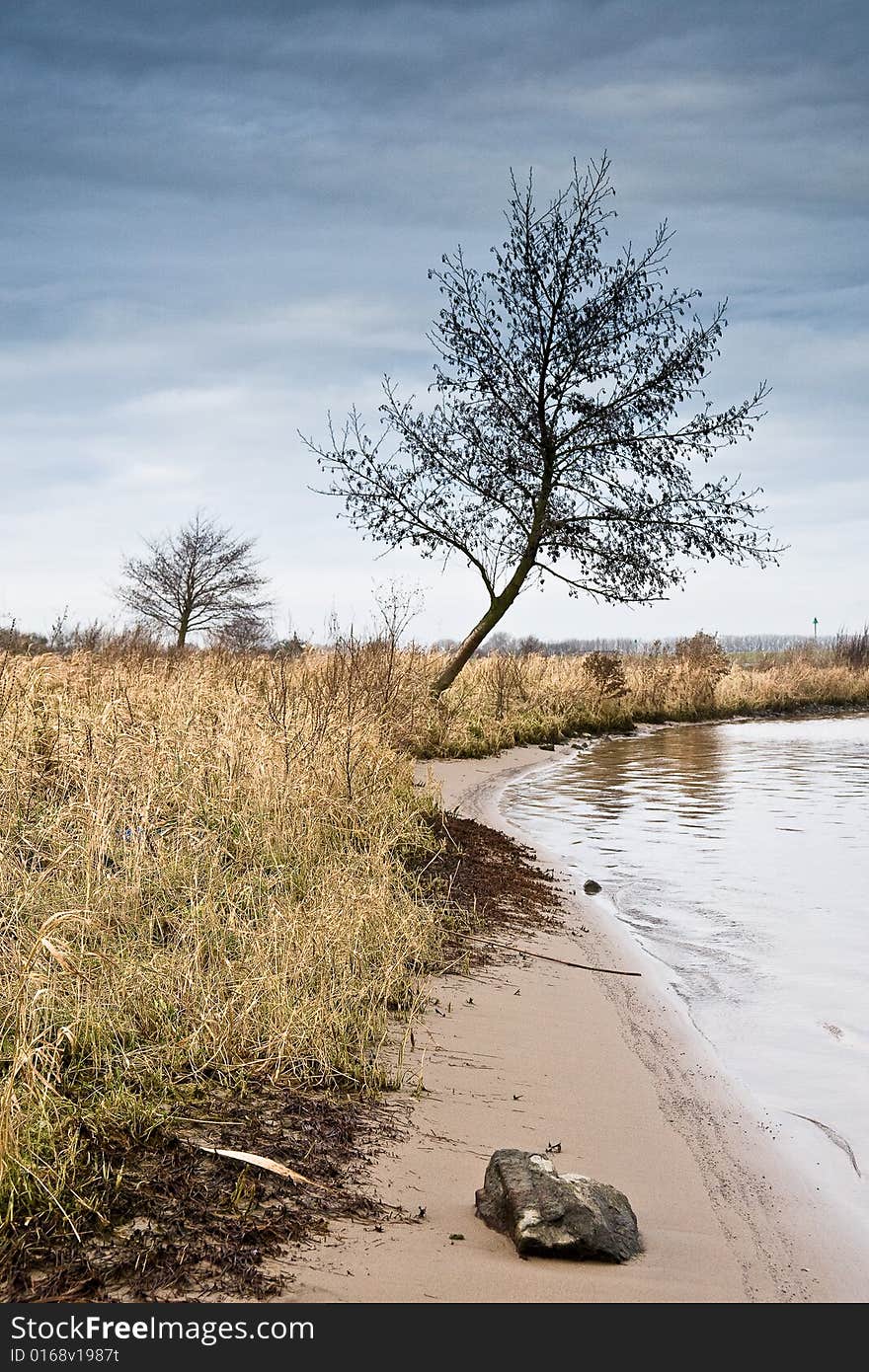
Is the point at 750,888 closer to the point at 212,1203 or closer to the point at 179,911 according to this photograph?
the point at 179,911

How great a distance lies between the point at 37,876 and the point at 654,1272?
11.8 feet

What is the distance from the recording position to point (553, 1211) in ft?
10.3

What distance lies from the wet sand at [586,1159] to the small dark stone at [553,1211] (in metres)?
0.05

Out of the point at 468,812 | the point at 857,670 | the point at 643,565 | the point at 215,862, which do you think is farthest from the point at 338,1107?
the point at 857,670

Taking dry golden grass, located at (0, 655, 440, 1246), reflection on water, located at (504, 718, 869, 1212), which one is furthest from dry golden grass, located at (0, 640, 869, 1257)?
reflection on water, located at (504, 718, 869, 1212)

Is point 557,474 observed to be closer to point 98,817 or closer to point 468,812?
point 468,812

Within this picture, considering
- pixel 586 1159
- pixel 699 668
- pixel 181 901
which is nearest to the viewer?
pixel 586 1159

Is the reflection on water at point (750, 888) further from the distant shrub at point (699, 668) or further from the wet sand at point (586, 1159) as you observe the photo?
the distant shrub at point (699, 668)

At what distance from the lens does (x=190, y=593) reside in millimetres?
39812

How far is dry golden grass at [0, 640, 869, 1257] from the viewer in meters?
3.71

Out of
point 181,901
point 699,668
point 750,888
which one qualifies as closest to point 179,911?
point 181,901

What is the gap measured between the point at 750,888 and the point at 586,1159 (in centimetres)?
540

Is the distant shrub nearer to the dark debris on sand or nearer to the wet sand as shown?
the wet sand

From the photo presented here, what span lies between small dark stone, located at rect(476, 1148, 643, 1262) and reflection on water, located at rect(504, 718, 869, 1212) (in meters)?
1.52
